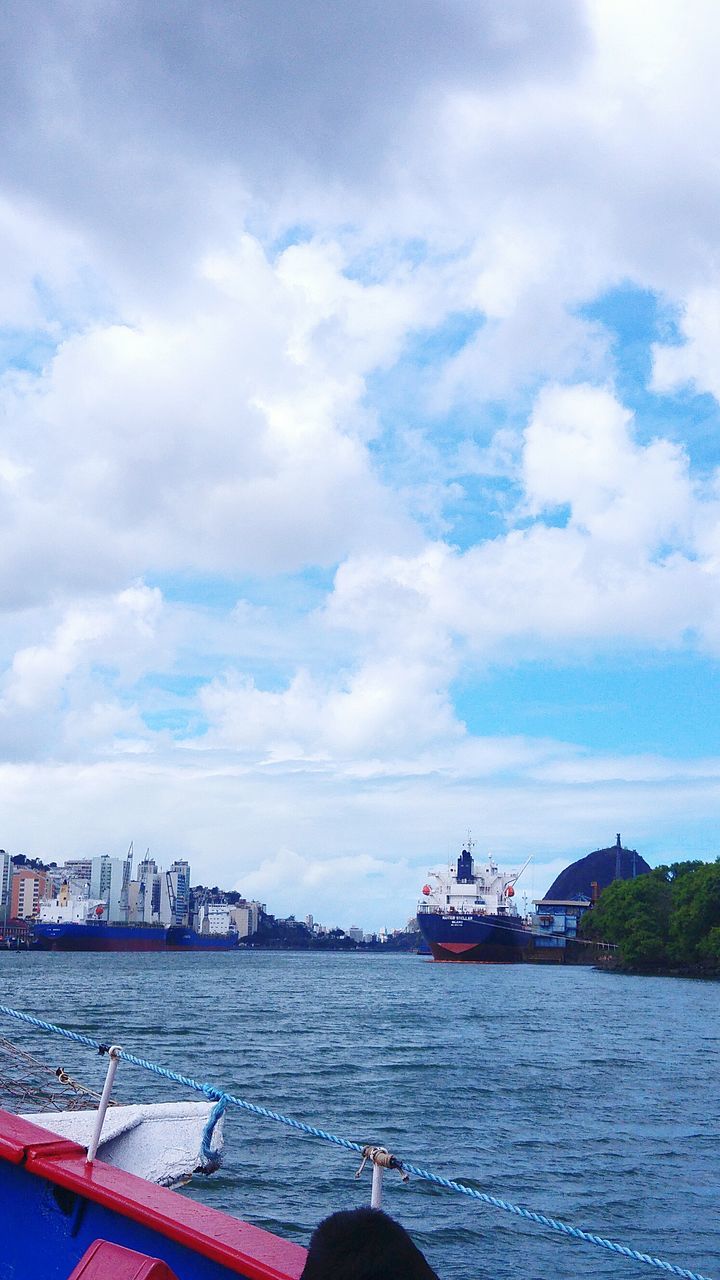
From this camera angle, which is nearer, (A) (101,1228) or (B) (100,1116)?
(A) (101,1228)

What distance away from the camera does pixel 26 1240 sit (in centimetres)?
397

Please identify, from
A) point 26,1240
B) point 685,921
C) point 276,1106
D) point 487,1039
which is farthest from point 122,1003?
point 685,921

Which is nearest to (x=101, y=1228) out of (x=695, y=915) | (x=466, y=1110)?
(x=466, y=1110)

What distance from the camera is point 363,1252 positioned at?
2.28m

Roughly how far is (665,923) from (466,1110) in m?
76.2

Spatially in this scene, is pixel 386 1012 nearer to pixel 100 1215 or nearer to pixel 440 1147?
pixel 440 1147

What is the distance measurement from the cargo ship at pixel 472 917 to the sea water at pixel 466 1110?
5155cm

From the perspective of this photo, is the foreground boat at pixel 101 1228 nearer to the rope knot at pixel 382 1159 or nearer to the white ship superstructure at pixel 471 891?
the rope knot at pixel 382 1159

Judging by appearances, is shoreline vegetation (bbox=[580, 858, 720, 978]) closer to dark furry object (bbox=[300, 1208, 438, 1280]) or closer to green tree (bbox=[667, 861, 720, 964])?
green tree (bbox=[667, 861, 720, 964])

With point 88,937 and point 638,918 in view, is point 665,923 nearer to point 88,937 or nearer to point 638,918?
point 638,918

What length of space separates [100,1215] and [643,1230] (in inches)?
372

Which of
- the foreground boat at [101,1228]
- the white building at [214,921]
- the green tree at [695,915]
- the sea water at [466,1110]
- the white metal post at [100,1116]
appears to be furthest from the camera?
the white building at [214,921]

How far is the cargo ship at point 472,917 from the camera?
3642 inches

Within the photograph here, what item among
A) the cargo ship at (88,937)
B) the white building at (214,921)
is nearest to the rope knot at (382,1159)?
the cargo ship at (88,937)
